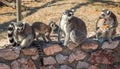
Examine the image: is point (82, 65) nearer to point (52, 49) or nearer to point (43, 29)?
point (52, 49)

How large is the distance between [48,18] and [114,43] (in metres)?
3.91

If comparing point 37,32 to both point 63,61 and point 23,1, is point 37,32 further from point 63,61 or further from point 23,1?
point 23,1

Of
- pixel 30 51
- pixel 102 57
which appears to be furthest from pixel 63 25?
pixel 102 57

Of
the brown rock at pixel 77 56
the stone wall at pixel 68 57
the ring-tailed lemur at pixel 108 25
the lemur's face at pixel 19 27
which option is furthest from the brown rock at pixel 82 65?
the lemur's face at pixel 19 27

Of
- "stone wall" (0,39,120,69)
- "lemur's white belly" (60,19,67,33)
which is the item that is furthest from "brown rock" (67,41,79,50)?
"lemur's white belly" (60,19,67,33)

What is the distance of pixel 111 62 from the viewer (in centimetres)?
778

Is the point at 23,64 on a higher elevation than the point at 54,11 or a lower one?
lower

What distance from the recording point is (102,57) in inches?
303

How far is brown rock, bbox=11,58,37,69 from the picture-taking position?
731 cm

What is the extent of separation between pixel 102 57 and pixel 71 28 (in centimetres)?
104

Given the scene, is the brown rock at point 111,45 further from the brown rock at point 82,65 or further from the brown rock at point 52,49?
the brown rock at point 52,49

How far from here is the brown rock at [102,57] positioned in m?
7.65

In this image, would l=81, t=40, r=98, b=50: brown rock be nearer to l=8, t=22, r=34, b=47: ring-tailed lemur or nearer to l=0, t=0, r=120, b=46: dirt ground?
l=8, t=22, r=34, b=47: ring-tailed lemur

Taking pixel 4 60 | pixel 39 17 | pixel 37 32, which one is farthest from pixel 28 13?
pixel 4 60
